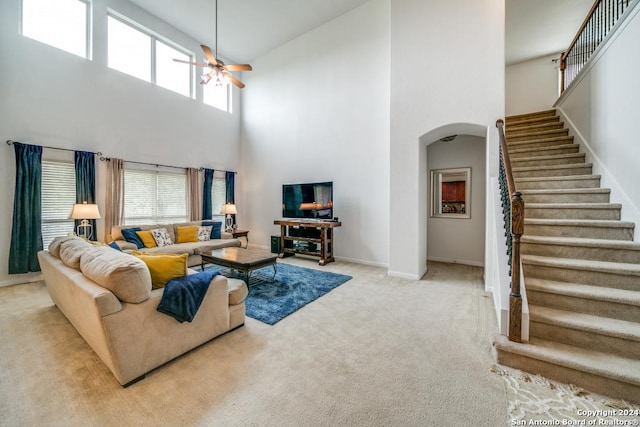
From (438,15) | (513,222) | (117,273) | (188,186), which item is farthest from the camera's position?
(188,186)

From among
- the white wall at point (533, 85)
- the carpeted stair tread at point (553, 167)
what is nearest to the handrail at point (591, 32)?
the white wall at point (533, 85)

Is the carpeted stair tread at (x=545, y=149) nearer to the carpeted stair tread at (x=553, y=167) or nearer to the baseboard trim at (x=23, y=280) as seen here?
the carpeted stair tread at (x=553, y=167)

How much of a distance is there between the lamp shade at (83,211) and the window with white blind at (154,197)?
3.20 feet

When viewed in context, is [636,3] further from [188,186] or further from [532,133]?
[188,186]

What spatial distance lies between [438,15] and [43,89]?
639cm

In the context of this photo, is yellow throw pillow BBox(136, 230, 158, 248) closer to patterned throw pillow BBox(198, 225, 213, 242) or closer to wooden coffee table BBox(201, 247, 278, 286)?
patterned throw pillow BBox(198, 225, 213, 242)

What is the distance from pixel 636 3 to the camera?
235 centimetres

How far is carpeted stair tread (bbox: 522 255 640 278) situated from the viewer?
204cm

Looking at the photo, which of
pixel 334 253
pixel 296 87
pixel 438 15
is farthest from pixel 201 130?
pixel 438 15

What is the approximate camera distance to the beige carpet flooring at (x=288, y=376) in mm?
1488

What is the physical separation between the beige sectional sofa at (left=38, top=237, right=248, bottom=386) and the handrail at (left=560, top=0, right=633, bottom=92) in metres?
5.29

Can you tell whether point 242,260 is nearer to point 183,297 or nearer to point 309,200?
point 183,297

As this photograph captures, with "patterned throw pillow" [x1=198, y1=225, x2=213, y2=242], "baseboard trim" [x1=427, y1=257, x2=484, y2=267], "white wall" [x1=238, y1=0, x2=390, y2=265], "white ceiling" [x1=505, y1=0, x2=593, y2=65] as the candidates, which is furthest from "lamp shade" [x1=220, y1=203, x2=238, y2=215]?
"white ceiling" [x1=505, y1=0, x2=593, y2=65]

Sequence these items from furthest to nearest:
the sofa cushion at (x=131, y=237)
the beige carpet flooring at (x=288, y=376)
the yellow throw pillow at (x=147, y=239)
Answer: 1. the yellow throw pillow at (x=147, y=239)
2. the sofa cushion at (x=131, y=237)
3. the beige carpet flooring at (x=288, y=376)
